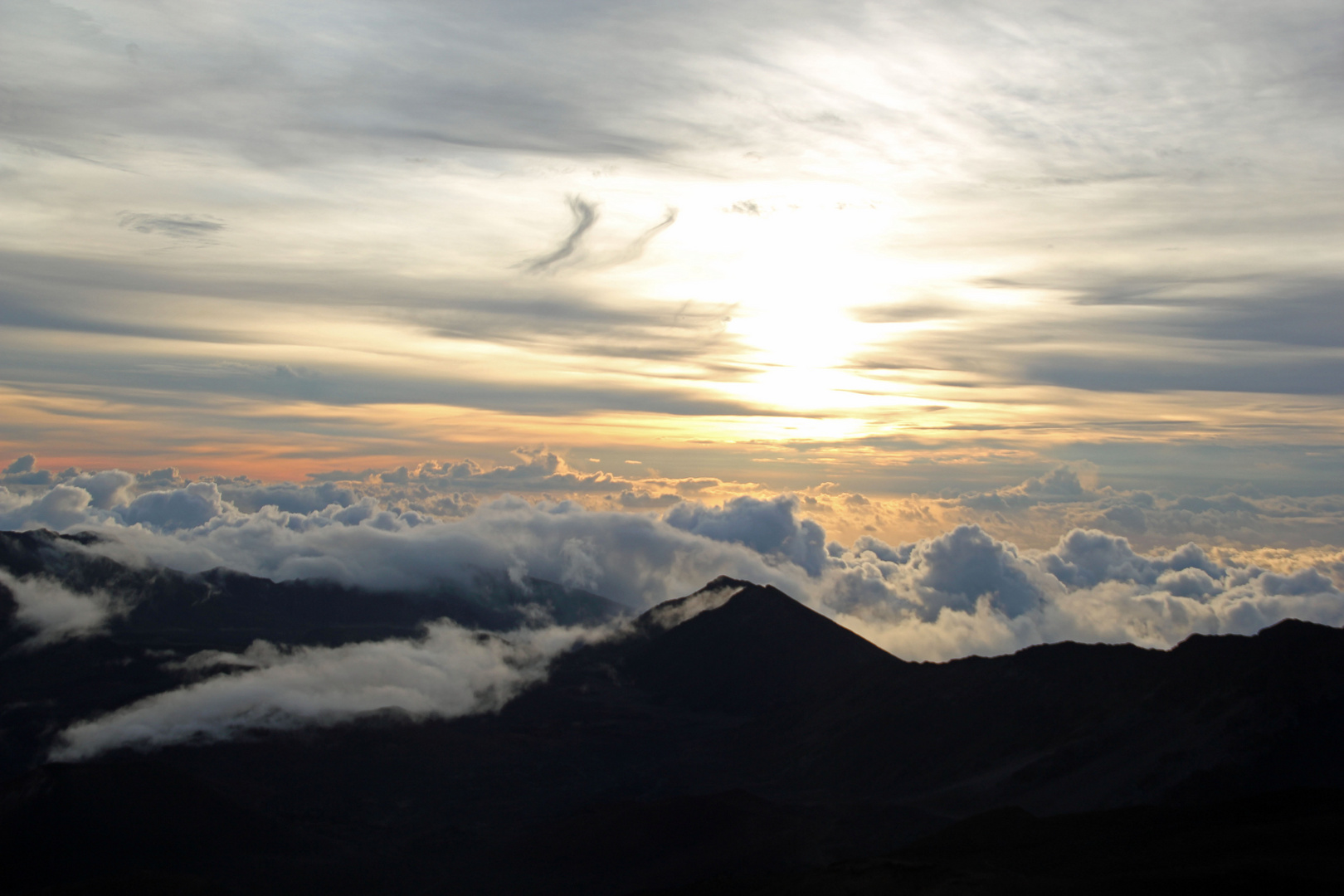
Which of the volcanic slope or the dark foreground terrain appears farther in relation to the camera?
the volcanic slope

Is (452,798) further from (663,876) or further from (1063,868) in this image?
(1063,868)

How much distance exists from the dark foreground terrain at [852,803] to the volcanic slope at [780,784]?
0.45 meters

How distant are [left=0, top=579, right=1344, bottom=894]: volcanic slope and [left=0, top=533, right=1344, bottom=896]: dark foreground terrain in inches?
17.5

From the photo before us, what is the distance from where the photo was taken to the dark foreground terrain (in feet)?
268

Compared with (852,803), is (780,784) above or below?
below

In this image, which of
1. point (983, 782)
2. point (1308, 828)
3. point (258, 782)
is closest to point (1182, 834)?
point (1308, 828)

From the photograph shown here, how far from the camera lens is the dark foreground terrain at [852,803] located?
81.6 m

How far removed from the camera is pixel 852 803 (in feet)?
429

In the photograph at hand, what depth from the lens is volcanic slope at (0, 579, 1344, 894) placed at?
353ft

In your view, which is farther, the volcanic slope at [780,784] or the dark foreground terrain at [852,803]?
the volcanic slope at [780,784]

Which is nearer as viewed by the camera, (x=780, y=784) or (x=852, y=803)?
(x=852, y=803)

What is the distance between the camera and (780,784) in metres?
166

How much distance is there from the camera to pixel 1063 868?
78875 mm

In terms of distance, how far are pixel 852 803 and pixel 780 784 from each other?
37115 millimetres
